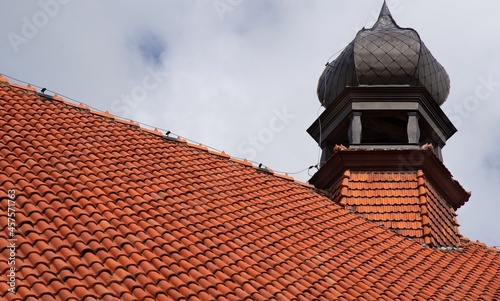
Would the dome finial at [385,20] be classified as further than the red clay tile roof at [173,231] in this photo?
Yes

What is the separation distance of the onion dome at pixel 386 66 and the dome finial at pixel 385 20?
2.09 feet

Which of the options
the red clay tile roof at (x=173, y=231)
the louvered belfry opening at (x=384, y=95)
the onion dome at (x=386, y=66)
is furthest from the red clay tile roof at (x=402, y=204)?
the onion dome at (x=386, y=66)

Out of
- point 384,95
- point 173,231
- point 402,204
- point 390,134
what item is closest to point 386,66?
point 384,95

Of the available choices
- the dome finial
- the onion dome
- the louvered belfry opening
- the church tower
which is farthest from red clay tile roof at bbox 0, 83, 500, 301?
the dome finial

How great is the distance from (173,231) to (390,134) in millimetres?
8605

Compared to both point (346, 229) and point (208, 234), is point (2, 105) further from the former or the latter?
point (346, 229)

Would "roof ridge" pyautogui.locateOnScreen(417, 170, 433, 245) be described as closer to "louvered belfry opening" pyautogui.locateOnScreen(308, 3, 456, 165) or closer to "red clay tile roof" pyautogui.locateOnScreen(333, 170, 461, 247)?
"red clay tile roof" pyautogui.locateOnScreen(333, 170, 461, 247)

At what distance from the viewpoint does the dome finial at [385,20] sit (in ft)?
59.8

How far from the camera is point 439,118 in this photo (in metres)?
17.1

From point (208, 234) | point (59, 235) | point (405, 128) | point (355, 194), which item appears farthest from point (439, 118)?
point (59, 235)

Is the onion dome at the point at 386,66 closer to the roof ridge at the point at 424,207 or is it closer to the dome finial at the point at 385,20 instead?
the dome finial at the point at 385,20

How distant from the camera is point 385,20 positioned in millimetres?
18453

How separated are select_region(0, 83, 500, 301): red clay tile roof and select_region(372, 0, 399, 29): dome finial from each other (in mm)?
5238

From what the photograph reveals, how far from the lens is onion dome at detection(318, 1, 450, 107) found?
1683 centimetres
